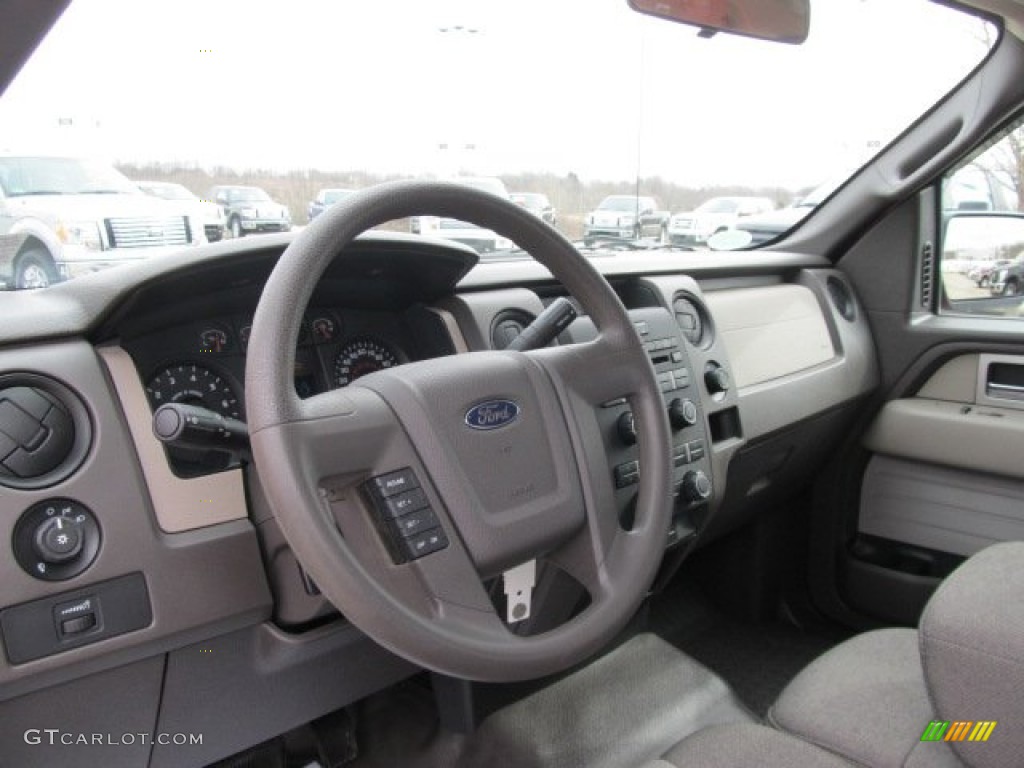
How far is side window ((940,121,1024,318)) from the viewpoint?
240cm

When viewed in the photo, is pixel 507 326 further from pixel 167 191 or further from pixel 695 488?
pixel 167 191

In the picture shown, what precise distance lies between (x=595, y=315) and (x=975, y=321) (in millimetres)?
1760

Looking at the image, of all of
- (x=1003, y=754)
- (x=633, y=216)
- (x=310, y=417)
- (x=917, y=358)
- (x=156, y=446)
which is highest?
(x=633, y=216)

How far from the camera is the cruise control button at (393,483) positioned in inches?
38.6

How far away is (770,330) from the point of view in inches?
91.6

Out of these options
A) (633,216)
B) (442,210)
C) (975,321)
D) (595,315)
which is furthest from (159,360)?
(975,321)

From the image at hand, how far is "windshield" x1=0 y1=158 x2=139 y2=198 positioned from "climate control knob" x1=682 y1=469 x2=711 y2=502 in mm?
1245

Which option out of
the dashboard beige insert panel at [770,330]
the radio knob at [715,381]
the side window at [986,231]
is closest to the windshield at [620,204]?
the dashboard beige insert panel at [770,330]

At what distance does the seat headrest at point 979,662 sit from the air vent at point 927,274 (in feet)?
5.18

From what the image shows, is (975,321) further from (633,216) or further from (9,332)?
(9,332)

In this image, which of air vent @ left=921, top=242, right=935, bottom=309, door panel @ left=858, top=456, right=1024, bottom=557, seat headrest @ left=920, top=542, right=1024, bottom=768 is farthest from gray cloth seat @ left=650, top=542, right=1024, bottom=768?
air vent @ left=921, top=242, right=935, bottom=309

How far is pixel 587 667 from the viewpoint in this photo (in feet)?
6.66

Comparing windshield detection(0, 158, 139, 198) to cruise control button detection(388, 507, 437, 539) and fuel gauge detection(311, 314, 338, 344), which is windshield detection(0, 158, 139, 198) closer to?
fuel gauge detection(311, 314, 338, 344)

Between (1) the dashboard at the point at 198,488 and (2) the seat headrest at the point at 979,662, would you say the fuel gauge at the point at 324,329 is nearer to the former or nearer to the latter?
(1) the dashboard at the point at 198,488
